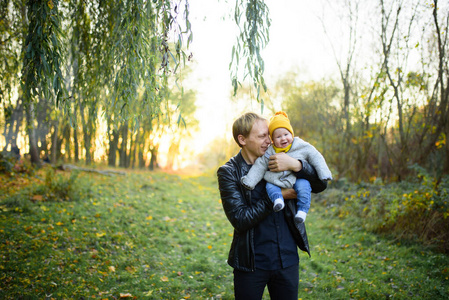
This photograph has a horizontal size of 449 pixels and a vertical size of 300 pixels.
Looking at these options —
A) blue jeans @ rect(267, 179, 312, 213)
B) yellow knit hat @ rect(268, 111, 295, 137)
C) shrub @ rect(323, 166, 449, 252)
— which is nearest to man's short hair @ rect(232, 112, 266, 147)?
yellow knit hat @ rect(268, 111, 295, 137)

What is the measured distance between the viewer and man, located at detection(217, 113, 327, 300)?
183cm

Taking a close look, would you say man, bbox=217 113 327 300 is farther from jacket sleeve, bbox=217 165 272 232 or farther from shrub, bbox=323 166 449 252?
shrub, bbox=323 166 449 252

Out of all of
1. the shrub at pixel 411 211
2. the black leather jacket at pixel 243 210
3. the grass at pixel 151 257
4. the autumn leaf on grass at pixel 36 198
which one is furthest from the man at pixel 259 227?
the autumn leaf on grass at pixel 36 198

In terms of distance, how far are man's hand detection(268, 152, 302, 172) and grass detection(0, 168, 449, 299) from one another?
2.55 meters

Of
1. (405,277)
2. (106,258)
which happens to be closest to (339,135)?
(405,277)

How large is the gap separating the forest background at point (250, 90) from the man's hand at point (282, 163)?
0.75 meters

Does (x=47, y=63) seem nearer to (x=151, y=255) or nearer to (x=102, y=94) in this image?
(x=102, y=94)

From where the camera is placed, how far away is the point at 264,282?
6.14ft

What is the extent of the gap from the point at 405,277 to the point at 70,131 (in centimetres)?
1387

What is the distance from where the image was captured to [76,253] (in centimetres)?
447

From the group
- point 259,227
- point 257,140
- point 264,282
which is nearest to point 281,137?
point 257,140

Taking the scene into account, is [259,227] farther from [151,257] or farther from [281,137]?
[151,257]

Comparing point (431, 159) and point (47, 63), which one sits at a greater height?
point (47, 63)

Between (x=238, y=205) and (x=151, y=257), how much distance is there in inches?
142
